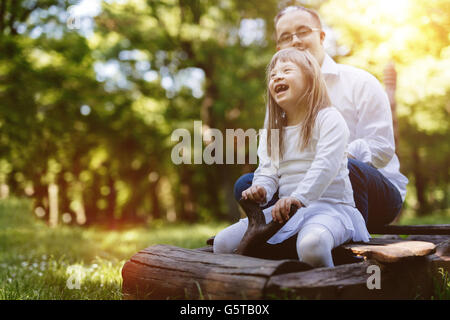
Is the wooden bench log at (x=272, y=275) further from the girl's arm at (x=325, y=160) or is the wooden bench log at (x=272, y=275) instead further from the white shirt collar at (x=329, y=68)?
the white shirt collar at (x=329, y=68)

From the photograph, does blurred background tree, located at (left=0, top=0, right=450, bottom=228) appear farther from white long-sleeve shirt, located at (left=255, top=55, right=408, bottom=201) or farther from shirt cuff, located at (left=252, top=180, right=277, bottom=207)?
shirt cuff, located at (left=252, top=180, right=277, bottom=207)

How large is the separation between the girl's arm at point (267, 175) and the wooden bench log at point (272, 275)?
19.9 inches

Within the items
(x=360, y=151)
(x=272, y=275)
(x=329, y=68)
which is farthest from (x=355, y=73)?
(x=272, y=275)

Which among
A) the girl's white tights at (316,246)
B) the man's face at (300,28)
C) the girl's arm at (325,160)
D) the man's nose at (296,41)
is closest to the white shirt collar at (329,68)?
the man's face at (300,28)

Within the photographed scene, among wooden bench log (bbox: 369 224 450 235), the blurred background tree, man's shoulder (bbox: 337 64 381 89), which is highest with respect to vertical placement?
the blurred background tree

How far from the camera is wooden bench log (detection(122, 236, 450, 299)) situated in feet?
6.77

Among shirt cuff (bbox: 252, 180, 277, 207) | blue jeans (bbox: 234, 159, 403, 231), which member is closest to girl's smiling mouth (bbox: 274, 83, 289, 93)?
shirt cuff (bbox: 252, 180, 277, 207)

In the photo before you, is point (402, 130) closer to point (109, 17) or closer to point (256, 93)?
point (256, 93)

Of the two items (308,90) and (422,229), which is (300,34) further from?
(422,229)

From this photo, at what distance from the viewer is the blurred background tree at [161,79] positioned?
7.46m

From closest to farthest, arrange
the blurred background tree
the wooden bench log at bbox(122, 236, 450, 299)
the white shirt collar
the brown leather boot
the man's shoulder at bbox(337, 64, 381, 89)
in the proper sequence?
1. the wooden bench log at bbox(122, 236, 450, 299)
2. the brown leather boot
3. the man's shoulder at bbox(337, 64, 381, 89)
4. the white shirt collar
5. the blurred background tree

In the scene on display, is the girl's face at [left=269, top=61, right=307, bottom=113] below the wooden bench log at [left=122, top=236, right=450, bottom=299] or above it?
above

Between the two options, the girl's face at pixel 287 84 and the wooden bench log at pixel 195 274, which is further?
the girl's face at pixel 287 84

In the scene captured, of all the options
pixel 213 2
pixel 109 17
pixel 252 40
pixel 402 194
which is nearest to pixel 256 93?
pixel 252 40
